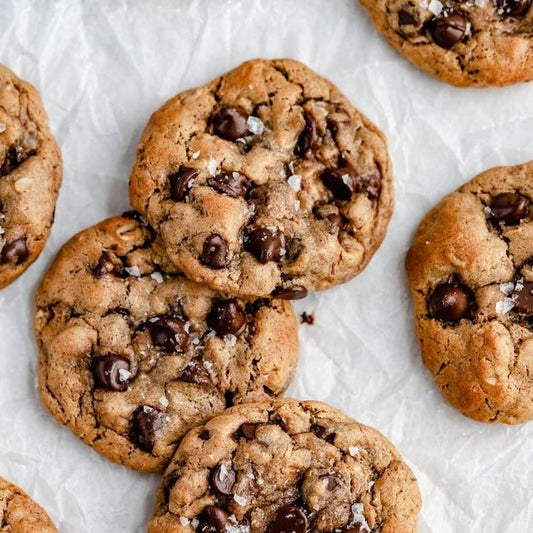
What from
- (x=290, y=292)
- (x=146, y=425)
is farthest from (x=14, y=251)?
(x=290, y=292)

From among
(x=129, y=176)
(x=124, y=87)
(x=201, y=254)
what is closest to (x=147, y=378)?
(x=201, y=254)

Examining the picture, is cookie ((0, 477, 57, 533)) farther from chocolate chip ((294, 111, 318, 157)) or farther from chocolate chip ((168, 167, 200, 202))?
chocolate chip ((294, 111, 318, 157))

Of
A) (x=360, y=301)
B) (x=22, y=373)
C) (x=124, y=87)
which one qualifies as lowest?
(x=22, y=373)

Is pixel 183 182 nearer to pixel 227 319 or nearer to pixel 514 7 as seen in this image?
pixel 227 319

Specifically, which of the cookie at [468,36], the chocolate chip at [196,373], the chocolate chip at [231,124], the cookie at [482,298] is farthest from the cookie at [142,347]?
the cookie at [468,36]

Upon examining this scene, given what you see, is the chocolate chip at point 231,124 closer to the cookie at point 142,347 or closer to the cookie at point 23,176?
the cookie at point 142,347

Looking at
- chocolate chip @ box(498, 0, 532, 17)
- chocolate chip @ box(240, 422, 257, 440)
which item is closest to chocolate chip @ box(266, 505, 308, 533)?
chocolate chip @ box(240, 422, 257, 440)

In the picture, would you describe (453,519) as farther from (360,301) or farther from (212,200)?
(212,200)
